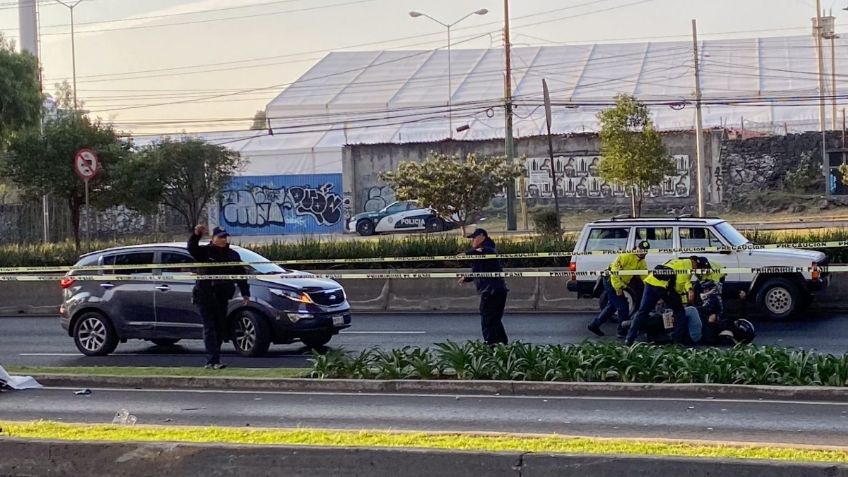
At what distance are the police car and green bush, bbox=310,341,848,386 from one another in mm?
30262

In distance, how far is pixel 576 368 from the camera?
39.6 feet

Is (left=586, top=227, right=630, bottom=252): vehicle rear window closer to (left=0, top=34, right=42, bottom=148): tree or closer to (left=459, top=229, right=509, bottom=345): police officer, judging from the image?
(left=459, top=229, right=509, bottom=345): police officer

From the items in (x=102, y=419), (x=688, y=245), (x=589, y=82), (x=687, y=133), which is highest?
(x=589, y=82)

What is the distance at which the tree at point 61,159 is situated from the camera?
34000mm

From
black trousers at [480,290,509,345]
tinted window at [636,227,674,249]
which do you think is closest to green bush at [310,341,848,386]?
black trousers at [480,290,509,345]

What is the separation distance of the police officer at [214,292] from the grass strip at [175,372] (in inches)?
17.5

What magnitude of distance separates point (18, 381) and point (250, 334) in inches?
133

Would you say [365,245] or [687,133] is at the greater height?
[687,133]

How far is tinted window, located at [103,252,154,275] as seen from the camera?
16.3 m

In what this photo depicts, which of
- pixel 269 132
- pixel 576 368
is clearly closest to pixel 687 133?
pixel 269 132

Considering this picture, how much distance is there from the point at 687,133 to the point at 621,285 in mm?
32833

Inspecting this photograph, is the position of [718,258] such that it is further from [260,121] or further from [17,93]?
[260,121]

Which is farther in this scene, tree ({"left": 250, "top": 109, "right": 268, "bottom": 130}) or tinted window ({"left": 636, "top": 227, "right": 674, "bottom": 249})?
tree ({"left": 250, "top": 109, "right": 268, "bottom": 130})

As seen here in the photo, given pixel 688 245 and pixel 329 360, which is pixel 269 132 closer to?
pixel 688 245
